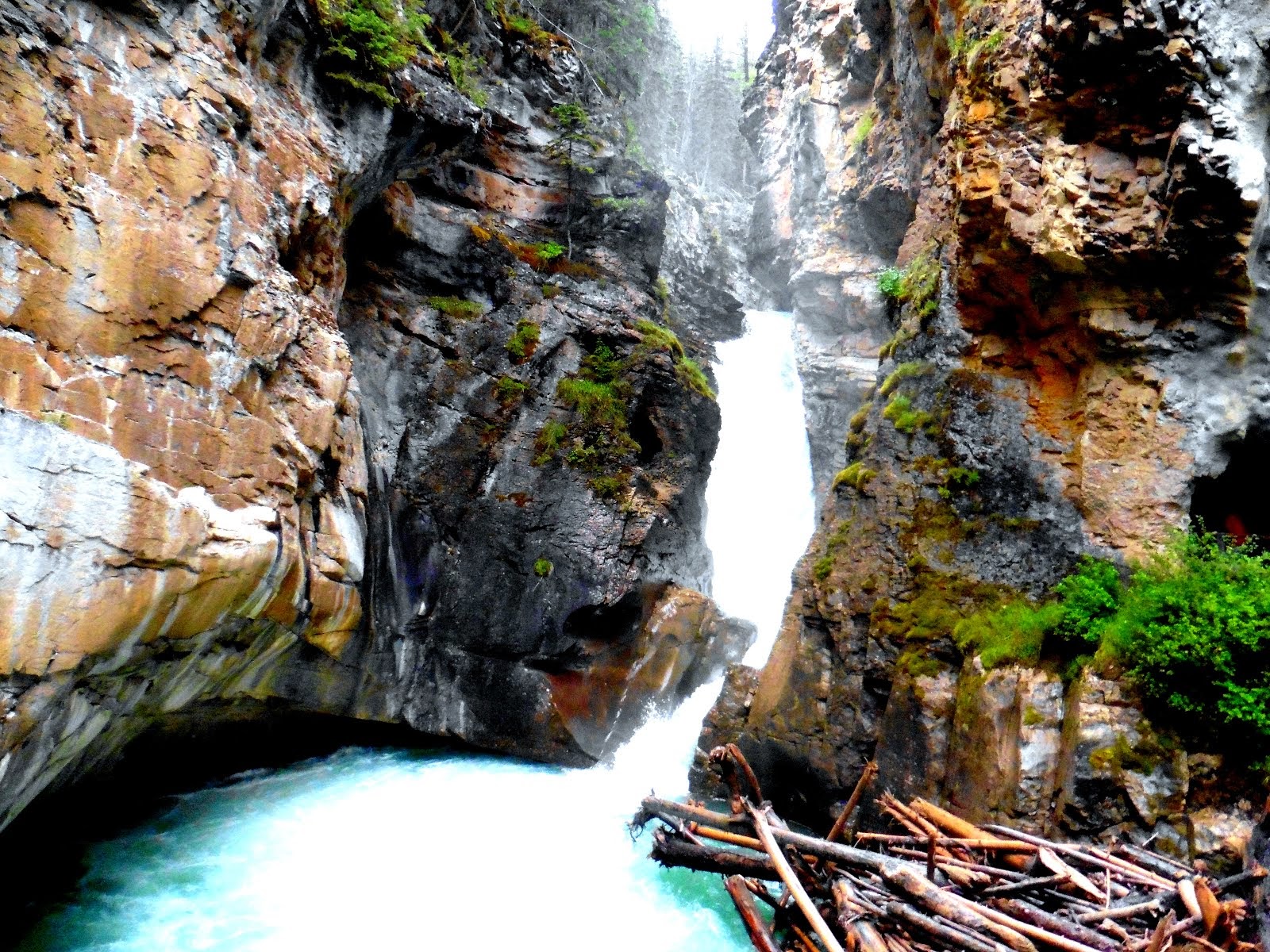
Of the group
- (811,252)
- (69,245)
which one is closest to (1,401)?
(69,245)

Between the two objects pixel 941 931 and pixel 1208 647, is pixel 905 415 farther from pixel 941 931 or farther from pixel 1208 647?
pixel 941 931

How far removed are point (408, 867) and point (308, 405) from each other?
5.78 m

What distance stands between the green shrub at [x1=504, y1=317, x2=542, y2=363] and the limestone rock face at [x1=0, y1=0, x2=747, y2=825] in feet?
0.36

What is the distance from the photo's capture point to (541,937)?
7.32 m

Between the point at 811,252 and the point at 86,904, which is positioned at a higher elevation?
the point at 811,252

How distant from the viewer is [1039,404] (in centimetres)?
923

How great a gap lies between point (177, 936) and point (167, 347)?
5.76 m

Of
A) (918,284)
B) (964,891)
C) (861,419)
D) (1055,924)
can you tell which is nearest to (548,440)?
(861,419)

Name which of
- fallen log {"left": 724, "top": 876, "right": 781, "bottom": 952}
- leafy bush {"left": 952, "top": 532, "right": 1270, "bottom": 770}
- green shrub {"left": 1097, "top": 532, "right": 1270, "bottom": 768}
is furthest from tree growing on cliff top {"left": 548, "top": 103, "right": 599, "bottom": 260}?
fallen log {"left": 724, "top": 876, "right": 781, "bottom": 952}

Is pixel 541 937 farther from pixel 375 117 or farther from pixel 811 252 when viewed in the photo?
pixel 811 252

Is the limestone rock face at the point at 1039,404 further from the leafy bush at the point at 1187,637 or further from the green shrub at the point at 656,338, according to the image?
the green shrub at the point at 656,338

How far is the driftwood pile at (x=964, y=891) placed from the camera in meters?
3.73

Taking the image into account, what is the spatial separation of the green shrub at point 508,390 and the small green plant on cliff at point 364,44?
4.93 meters

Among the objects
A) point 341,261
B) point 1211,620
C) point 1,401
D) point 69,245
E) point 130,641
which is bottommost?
point 130,641
